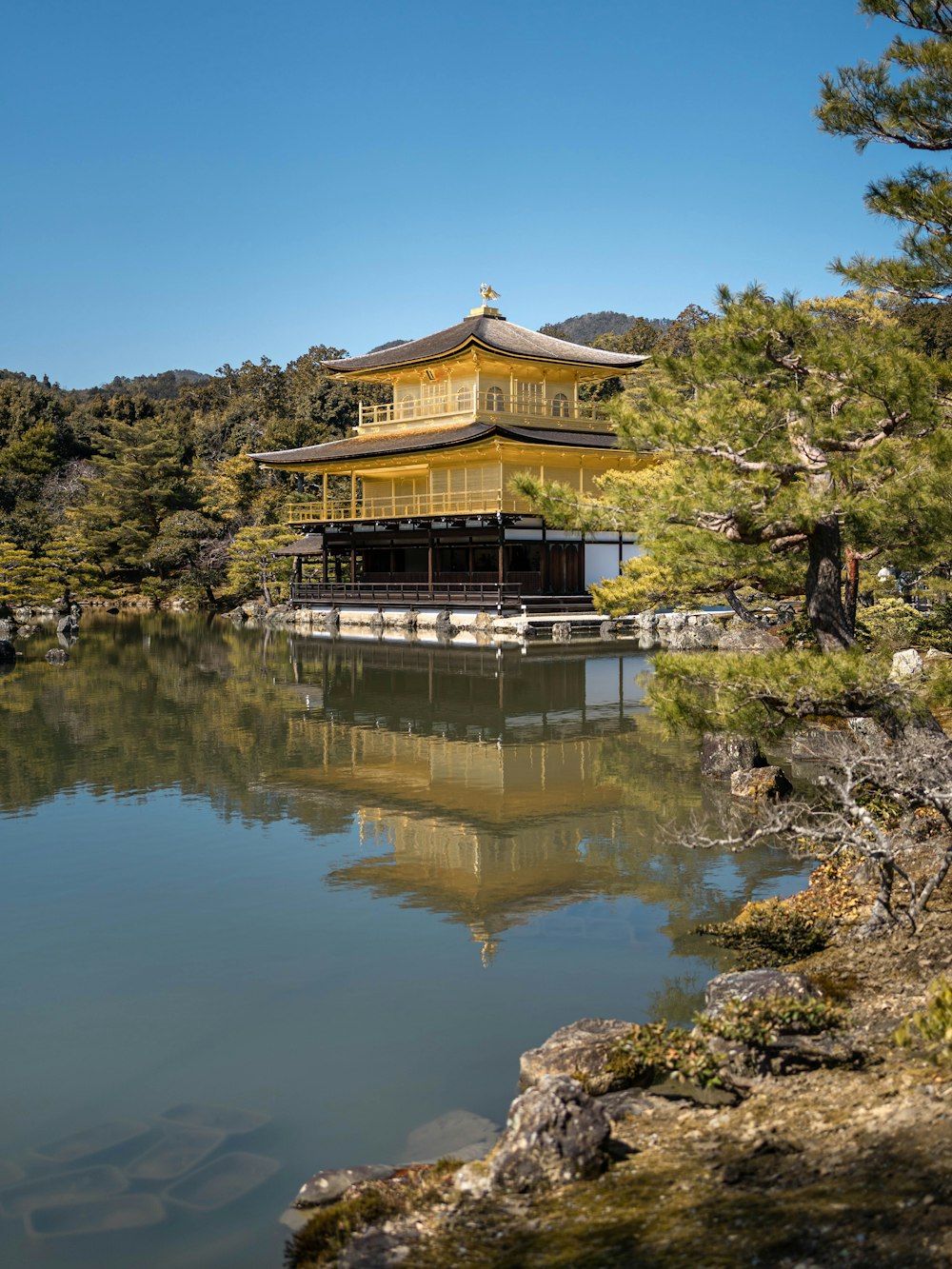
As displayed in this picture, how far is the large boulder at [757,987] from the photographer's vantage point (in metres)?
5.71

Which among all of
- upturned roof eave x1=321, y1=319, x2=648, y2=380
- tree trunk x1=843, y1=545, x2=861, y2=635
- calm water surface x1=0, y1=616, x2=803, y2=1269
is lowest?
calm water surface x1=0, y1=616, x2=803, y2=1269

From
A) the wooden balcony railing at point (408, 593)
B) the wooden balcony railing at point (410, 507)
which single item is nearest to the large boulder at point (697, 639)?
the wooden balcony railing at point (408, 593)

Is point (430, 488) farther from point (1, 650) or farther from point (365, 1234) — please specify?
point (365, 1234)

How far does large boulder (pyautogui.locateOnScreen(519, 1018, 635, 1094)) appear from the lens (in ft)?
17.4

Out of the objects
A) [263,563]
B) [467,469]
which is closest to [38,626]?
[263,563]

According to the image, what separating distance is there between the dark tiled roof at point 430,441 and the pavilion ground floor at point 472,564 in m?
2.51

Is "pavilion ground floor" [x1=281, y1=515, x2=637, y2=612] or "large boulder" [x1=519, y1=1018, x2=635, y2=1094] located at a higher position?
"pavilion ground floor" [x1=281, y1=515, x2=637, y2=612]

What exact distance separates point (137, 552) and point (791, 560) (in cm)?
4315

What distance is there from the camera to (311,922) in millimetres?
8250

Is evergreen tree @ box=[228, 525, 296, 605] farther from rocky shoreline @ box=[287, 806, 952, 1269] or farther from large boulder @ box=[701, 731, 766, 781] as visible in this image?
rocky shoreline @ box=[287, 806, 952, 1269]

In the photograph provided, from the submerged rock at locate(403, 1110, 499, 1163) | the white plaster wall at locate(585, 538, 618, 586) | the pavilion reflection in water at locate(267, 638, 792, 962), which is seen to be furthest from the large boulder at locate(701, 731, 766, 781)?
the white plaster wall at locate(585, 538, 618, 586)

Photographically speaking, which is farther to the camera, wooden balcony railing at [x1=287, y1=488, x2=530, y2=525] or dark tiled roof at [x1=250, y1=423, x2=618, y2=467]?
wooden balcony railing at [x1=287, y1=488, x2=530, y2=525]

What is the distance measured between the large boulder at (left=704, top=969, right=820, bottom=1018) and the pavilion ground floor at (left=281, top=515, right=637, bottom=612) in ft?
85.2

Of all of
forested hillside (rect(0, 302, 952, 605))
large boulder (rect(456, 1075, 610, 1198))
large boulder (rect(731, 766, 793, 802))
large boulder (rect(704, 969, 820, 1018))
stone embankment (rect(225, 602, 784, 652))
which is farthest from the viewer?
forested hillside (rect(0, 302, 952, 605))
